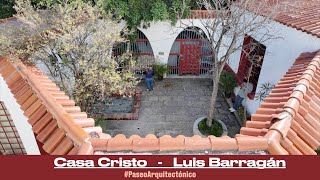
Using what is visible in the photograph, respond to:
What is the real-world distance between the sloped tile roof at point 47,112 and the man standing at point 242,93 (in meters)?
8.60

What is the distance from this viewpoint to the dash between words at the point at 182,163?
349 centimetres

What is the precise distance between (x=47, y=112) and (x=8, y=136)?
4.88m

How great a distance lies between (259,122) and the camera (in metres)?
4.82

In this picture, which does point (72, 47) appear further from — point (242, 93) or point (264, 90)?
point (242, 93)

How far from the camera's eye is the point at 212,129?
11.6 m

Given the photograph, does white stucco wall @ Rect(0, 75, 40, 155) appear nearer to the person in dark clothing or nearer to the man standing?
the person in dark clothing

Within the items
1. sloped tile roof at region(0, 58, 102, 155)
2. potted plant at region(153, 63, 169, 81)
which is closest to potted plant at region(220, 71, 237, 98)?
potted plant at region(153, 63, 169, 81)

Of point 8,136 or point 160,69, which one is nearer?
point 8,136

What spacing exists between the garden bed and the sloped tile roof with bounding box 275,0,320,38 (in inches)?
285

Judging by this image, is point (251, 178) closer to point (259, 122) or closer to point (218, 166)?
point (218, 166)

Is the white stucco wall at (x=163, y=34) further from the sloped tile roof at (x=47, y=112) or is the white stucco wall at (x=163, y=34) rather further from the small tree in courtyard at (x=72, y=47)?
the sloped tile roof at (x=47, y=112)

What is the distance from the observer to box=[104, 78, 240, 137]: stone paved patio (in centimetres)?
1217

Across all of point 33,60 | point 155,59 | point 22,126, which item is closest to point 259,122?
point 22,126

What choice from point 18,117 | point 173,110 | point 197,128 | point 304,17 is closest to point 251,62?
point 304,17
